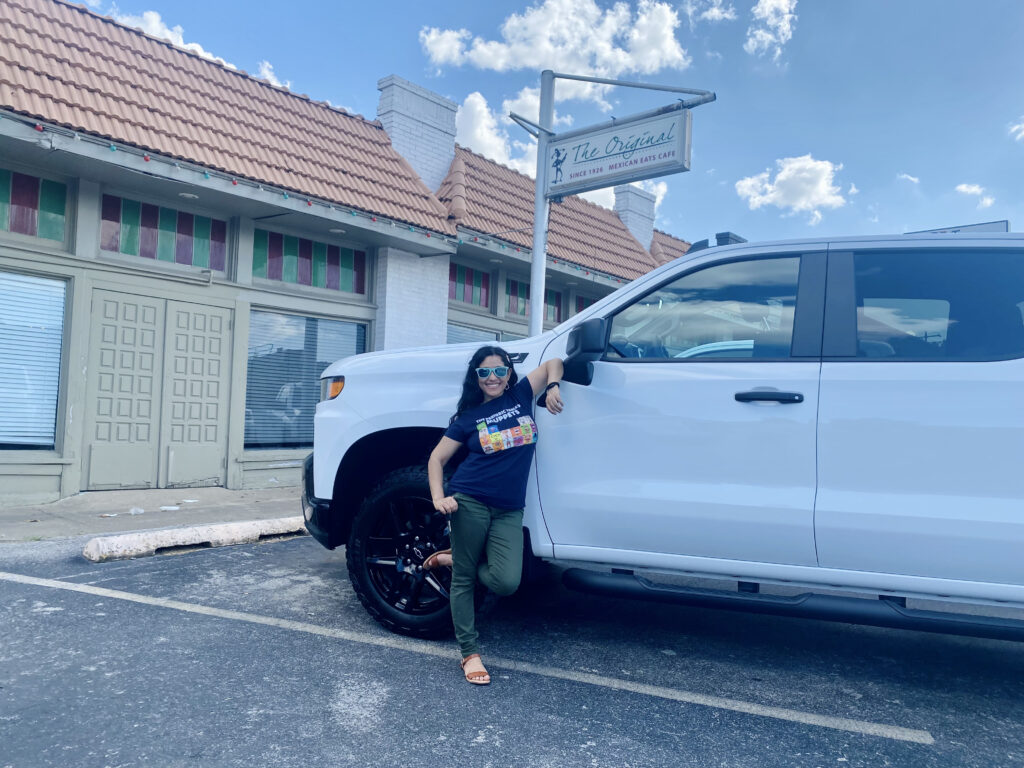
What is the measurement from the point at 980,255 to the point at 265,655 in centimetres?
380

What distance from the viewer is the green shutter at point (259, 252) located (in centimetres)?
1002

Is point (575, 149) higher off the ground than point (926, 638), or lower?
higher

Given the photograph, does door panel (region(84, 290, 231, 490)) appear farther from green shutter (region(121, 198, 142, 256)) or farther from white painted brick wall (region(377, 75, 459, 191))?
white painted brick wall (region(377, 75, 459, 191))

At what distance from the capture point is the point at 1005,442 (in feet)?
10.3

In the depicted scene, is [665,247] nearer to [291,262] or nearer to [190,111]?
[291,262]

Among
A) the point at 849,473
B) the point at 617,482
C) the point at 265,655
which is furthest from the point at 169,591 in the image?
the point at 849,473

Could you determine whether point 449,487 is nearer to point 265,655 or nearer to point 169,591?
point 265,655

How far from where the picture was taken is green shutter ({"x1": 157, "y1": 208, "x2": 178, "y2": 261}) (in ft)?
30.0

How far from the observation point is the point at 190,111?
29.9ft

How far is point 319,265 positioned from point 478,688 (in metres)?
8.13

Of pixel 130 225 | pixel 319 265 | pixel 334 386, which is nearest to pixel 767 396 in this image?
pixel 334 386

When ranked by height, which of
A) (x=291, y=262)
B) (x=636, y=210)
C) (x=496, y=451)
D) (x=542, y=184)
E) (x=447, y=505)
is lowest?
(x=447, y=505)

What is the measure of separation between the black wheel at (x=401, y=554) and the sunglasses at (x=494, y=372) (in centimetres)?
67

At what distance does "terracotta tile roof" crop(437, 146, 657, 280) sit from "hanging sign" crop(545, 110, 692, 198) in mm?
1856
